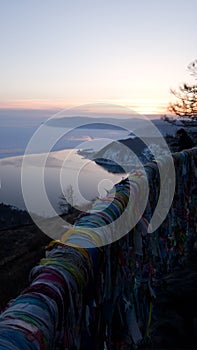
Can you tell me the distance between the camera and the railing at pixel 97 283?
0.96m

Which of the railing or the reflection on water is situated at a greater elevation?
the railing

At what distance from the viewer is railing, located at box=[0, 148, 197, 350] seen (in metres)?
0.96

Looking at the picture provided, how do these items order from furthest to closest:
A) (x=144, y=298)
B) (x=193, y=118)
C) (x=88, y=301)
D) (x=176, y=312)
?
(x=193, y=118), (x=176, y=312), (x=144, y=298), (x=88, y=301)

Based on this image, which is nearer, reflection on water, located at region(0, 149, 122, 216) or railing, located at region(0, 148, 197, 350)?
railing, located at region(0, 148, 197, 350)

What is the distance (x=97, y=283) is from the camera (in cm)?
161

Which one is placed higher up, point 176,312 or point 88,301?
point 88,301

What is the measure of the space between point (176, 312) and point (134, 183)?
88.0 inches

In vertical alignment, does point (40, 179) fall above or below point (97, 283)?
below

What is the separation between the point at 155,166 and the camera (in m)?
3.06

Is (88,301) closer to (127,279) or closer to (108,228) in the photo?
(108,228)

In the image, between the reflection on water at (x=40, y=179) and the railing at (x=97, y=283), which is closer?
the railing at (x=97, y=283)

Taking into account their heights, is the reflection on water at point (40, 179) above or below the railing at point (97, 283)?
below

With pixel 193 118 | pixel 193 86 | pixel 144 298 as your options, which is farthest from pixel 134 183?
pixel 193 86

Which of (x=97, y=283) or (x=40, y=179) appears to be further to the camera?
(x=40, y=179)
